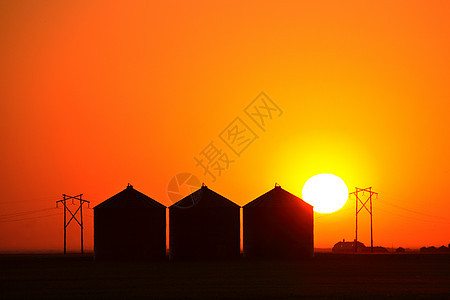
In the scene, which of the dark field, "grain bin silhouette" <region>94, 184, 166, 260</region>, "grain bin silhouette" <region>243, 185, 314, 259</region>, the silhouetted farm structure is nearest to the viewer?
the dark field

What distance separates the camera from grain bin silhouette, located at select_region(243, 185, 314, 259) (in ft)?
233

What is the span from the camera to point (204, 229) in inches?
2771

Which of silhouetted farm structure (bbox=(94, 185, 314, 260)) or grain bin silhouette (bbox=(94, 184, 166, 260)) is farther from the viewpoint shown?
silhouetted farm structure (bbox=(94, 185, 314, 260))

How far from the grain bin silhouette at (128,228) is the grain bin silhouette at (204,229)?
157cm

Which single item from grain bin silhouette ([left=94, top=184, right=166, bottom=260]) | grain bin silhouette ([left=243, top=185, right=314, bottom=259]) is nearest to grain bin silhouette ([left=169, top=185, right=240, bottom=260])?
grain bin silhouette ([left=243, top=185, right=314, bottom=259])

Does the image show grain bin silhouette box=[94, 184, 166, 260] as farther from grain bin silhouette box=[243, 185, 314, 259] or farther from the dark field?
the dark field

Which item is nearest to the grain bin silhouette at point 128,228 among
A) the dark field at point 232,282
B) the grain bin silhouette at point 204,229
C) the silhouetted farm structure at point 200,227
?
the silhouetted farm structure at point 200,227

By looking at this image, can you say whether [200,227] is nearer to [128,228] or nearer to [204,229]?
[204,229]

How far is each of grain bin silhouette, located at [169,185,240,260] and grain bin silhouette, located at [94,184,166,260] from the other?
1.57 m

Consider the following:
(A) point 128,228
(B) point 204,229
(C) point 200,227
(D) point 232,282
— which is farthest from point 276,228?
(D) point 232,282

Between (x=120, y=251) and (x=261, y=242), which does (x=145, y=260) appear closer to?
(x=120, y=251)

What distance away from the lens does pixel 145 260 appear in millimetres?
69625

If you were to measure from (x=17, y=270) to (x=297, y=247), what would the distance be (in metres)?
24.2

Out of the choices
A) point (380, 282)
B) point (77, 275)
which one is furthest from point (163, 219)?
point (380, 282)
